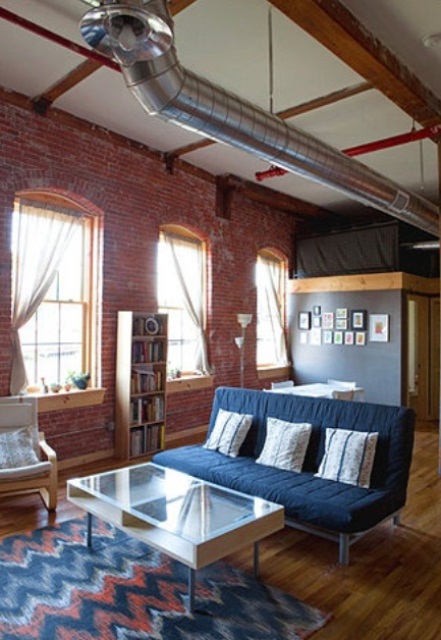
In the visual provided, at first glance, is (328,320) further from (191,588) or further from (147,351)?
(191,588)

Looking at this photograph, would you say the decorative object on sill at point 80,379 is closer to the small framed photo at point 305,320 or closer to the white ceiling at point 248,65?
the white ceiling at point 248,65

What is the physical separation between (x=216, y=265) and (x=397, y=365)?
3.11 meters

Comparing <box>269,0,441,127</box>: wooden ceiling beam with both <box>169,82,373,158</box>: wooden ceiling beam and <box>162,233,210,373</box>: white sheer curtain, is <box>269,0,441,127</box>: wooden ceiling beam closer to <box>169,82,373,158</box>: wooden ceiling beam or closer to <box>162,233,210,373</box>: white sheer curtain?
<box>169,82,373,158</box>: wooden ceiling beam

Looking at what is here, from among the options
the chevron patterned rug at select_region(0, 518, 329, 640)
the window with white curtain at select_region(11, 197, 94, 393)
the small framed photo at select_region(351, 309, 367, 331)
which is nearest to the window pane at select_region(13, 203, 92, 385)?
the window with white curtain at select_region(11, 197, 94, 393)

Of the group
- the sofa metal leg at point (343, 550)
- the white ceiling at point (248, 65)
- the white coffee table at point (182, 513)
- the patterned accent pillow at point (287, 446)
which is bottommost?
the sofa metal leg at point (343, 550)

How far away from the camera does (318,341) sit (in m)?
8.26

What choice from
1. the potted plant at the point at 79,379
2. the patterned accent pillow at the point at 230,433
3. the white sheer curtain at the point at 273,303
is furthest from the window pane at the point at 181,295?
the patterned accent pillow at the point at 230,433

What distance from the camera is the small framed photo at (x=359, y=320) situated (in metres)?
7.62

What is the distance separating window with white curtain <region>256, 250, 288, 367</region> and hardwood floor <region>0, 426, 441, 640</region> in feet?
14.2

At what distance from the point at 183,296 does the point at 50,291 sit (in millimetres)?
1955

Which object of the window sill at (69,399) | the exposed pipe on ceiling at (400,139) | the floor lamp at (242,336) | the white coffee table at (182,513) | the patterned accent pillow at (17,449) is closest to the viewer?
the white coffee table at (182,513)

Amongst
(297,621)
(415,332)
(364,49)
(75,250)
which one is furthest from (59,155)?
(415,332)

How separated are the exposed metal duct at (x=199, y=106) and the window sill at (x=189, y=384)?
10.6ft

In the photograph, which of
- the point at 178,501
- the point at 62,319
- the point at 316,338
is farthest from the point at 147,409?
the point at 316,338
